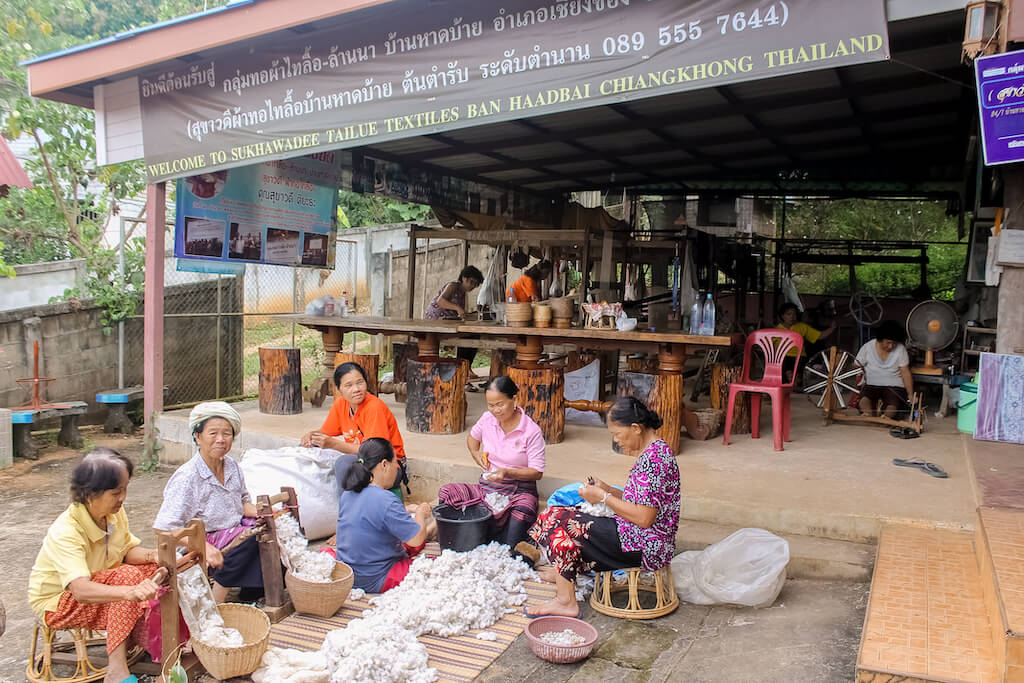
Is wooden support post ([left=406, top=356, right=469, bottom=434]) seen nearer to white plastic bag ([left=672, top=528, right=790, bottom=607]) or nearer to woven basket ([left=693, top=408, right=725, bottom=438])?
woven basket ([left=693, top=408, right=725, bottom=438])

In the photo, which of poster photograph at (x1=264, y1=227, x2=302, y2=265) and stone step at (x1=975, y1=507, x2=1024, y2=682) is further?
poster photograph at (x1=264, y1=227, x2=302, y2=265)

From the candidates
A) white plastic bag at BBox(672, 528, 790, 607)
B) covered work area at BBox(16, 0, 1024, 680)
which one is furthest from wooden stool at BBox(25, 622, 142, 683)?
white plastic bag at BBox(672, 528, 790, 607)

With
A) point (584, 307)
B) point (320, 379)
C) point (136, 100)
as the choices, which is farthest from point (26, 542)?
point (584, 307)

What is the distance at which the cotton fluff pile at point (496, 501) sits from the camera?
458 cm

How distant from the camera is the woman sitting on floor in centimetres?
399

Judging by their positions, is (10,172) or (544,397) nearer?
(544,397)

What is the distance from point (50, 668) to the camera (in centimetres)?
315

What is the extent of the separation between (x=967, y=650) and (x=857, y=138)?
7054 millimetres

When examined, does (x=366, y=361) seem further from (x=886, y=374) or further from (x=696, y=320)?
(x=886, y=374)

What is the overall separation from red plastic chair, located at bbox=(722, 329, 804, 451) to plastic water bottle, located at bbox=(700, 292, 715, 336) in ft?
2.31

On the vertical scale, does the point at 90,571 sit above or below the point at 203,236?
below

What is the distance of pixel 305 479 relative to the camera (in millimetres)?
4938

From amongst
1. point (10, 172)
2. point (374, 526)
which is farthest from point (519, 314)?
point (10, 172)

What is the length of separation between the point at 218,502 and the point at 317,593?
0.69 meters
